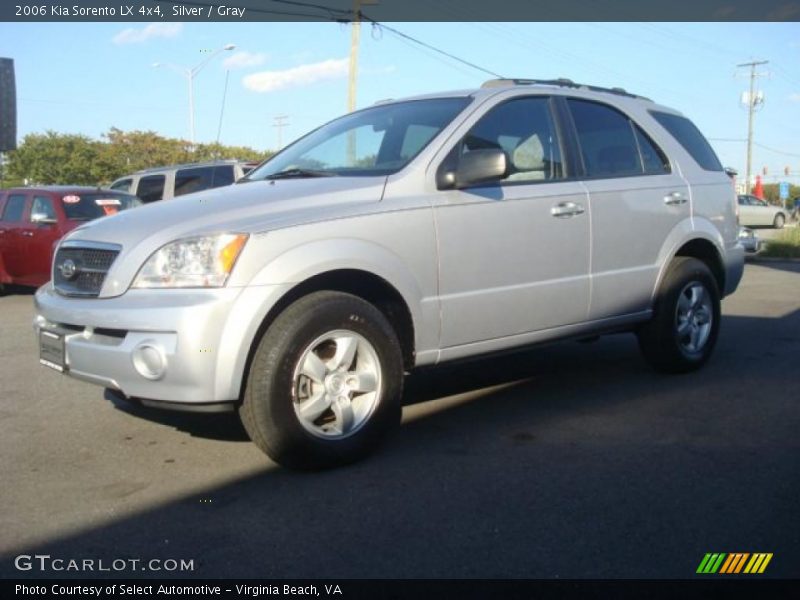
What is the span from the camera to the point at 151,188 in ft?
50.6

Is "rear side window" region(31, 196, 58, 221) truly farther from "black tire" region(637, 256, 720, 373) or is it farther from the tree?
the tree

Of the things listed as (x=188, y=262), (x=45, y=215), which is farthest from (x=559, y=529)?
(x=45, y=215)

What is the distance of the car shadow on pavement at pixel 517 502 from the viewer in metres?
3.02

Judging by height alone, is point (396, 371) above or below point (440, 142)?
below

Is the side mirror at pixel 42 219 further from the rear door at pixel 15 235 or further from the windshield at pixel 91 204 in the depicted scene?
the rear door at pixel 15 235

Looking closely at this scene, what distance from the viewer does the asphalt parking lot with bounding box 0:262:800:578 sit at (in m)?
3.07

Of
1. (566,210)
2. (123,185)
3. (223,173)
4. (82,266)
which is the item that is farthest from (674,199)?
(123,185)

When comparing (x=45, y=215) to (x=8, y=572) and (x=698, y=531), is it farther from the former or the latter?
(x=698, y=531)

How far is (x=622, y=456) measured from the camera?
4160 mm

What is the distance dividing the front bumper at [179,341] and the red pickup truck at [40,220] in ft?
24.2

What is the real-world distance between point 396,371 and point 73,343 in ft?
5.10

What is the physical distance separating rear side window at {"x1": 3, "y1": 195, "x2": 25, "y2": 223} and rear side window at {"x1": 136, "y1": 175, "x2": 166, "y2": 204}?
146 inches

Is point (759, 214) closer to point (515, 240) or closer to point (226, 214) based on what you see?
point (515, 240)

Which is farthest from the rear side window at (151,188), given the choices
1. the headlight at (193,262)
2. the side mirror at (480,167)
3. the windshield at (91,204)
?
the headlight at (193,262)
